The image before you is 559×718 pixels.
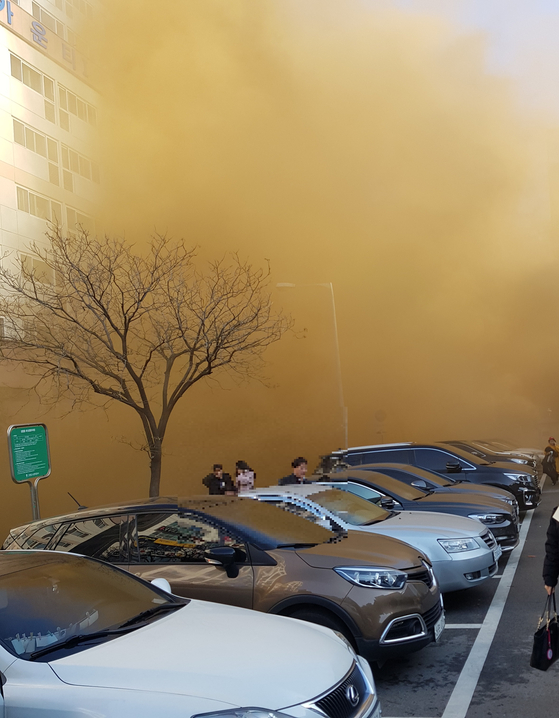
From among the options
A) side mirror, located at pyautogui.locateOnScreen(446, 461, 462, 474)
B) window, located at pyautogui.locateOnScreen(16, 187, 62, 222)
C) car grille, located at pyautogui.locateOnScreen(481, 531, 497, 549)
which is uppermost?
window, located at pyautogui.locateOnScreen(16, 187, 62, 222)

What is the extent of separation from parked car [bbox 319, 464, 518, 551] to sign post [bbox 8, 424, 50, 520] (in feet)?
10.9

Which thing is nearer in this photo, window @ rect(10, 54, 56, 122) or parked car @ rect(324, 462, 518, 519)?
parked car @ rect(324, 462, 518, 519)

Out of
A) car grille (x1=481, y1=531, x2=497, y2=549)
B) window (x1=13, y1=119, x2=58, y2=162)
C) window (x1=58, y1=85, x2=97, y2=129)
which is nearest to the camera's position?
car grille (x1=481, y1=531, x2=497, y2=549)

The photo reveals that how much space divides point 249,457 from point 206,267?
7.46 metres

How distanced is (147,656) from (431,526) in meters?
4.19

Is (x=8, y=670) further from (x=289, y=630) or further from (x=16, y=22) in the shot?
(x=16, y=22)

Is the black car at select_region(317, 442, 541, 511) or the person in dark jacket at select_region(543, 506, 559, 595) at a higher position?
the person in dark jacket at select_region(543, 506, 559, 595)

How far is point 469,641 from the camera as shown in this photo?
5.40 m

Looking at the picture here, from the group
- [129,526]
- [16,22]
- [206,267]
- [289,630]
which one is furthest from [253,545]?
[16,22]

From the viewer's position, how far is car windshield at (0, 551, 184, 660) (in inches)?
120

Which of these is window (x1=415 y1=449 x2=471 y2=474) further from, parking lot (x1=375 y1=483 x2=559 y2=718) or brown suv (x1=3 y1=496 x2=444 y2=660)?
brown suv (x1=3 y1=496 x2=444 y2=660)

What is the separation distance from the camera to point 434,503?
8508 millimetres

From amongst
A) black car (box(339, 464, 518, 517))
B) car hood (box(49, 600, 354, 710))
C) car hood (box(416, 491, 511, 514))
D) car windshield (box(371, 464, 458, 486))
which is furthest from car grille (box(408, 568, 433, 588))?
car windshield (box(371, 464, 458, 486))

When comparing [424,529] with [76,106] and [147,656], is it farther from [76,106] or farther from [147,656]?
[76,106]
